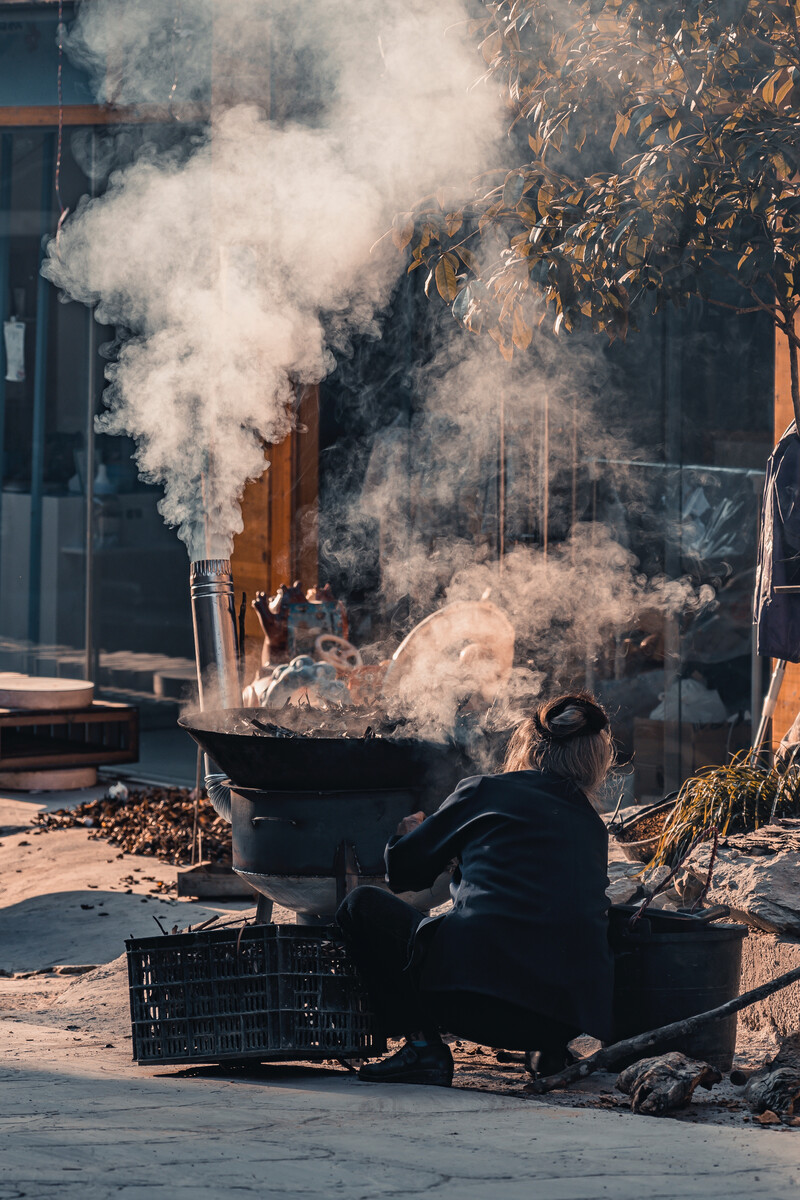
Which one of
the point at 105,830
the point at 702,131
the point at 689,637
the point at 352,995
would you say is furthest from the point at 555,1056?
the point at 105,830

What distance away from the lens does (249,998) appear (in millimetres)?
4109

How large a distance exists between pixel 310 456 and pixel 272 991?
5713 mm

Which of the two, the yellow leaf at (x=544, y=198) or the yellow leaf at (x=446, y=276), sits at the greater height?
the yellow leaf at (x=544, y=198)

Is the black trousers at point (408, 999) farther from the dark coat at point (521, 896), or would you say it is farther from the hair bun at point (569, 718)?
the hair bun at point (569, 718)

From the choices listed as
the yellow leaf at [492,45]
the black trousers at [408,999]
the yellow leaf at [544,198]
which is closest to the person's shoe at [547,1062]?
the black trousers at [408,999]

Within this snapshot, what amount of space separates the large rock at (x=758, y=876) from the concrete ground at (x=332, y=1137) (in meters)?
0.95

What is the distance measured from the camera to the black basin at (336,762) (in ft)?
16.1

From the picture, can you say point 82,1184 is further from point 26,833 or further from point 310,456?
point 310,456

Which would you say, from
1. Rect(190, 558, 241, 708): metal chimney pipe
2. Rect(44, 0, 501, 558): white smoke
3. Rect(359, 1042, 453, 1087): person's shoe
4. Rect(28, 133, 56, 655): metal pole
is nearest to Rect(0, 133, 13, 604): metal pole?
Rect(28, 133, 56, 655): metal pole

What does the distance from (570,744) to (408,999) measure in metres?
0.90

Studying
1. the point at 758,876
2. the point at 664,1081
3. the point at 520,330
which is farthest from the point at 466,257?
the point at 664,1081

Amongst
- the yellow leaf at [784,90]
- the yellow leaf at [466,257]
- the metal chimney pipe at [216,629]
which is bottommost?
the metal chimney pipe at [216,629]

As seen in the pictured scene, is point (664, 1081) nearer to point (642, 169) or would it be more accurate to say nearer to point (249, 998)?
point (249, 998)

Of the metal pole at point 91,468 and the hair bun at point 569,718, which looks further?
the metal pole at point 91,468
